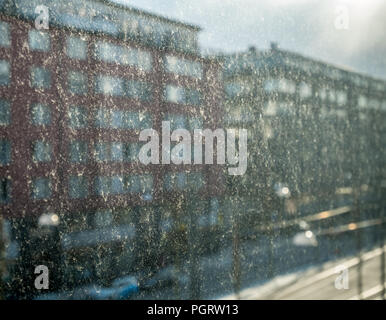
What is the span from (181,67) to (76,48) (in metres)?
0.40

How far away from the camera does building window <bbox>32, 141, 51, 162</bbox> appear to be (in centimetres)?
125

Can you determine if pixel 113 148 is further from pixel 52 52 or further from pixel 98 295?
pixel 98 295

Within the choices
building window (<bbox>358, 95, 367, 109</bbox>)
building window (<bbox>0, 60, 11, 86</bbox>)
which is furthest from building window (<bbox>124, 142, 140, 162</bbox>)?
building window (<bbox>358, 95, 367, 109</bbox>)

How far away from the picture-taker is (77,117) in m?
1.33

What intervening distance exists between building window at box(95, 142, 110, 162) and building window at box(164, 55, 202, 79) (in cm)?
39

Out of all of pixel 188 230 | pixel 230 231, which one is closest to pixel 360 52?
pixel 230 231

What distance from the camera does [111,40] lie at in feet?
4.52

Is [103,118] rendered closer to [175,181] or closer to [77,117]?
[77,117]

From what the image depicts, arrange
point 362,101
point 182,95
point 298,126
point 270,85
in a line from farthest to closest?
point 362,101, point 298,126, point 270,85, point 182,95

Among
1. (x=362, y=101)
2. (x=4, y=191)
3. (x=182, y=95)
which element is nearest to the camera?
(x=4, y=191)

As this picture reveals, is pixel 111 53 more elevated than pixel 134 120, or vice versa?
pixel 111 53

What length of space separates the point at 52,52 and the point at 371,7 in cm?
166

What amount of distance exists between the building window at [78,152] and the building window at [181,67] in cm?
44

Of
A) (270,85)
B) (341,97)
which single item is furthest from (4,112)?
(341,97)
